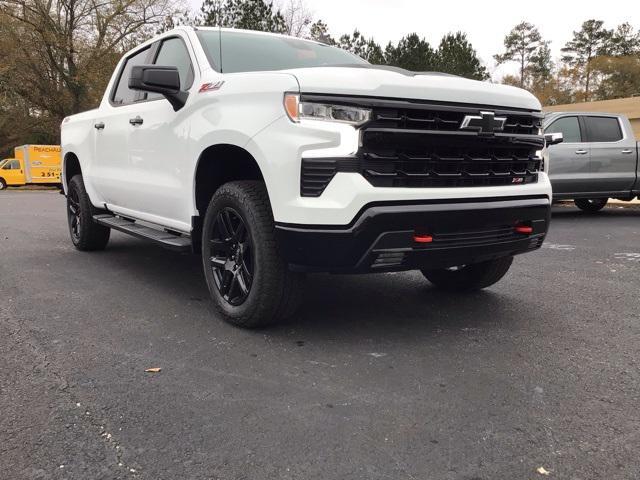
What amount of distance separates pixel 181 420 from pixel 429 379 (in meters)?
1.19

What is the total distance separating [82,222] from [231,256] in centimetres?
321

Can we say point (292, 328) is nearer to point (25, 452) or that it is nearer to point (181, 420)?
point (181, 420)

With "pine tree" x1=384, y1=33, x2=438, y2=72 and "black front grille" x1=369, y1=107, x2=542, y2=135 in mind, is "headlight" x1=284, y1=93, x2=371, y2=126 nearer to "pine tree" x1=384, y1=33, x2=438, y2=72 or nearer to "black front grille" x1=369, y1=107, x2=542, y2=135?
"black front grille" x1=369, y1=107, x2=542, y2=135

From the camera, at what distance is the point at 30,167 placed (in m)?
30.0

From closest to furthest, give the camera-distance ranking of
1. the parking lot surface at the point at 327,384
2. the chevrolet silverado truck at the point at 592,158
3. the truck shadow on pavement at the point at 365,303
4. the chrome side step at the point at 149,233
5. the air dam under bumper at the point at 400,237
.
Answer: the parking lot surface at the point at 327,384 → the air dam under bumper at the point at 400,237 → the truck shadow on pavement at the point at 365,303 → the chrome side step at the point at 149,233 → the chevrolet silverado truck at the point at 592,158

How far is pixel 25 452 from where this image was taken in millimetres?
2129

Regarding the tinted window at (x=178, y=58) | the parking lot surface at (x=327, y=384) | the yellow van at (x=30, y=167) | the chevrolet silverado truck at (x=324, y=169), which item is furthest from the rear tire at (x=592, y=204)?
the yellow van at (x=30, y=167)

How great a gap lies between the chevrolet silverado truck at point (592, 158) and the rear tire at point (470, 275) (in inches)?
234

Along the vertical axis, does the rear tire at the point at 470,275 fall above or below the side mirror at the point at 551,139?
below

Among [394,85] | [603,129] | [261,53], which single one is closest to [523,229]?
[394,85]

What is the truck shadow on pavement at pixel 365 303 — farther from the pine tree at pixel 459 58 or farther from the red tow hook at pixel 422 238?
the pine tree at pixel 459 58

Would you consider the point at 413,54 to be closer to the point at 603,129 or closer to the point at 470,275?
the point at 603,129

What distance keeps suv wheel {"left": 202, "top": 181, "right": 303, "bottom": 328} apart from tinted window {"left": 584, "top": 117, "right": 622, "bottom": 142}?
8.50 meters

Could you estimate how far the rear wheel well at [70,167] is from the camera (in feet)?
20.9
